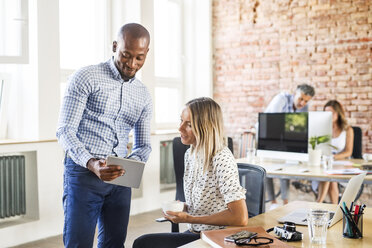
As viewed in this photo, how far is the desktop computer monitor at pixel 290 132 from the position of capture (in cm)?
406

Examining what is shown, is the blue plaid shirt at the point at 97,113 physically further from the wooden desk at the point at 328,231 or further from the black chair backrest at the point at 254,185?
the wooden desk at the point at 328,231

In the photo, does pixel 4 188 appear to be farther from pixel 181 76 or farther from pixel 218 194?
pixel 181 76

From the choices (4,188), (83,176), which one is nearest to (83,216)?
(83,176)

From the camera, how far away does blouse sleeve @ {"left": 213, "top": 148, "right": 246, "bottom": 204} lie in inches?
73.5

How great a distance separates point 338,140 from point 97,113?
3189 mm

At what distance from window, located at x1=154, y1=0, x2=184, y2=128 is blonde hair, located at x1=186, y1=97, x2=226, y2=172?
425 cm

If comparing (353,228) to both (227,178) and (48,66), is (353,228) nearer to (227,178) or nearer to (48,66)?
(227,178)

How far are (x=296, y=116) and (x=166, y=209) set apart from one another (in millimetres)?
2572

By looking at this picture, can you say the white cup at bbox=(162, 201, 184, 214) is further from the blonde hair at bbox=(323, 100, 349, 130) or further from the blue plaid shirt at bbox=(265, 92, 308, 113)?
the blue plaid shirt at bbox=(265, 92, 308, 113)

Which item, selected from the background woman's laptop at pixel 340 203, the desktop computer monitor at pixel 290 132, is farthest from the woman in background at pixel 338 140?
the background woman's laptop at pixel 340 203

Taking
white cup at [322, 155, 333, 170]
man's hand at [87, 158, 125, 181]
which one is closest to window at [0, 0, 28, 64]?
man's hand at [87, 158, 125, 181]

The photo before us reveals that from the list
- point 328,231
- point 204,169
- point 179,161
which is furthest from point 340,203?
point 179,161

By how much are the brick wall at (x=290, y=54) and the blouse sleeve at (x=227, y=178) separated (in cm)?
414

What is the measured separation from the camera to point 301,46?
19.7ft
